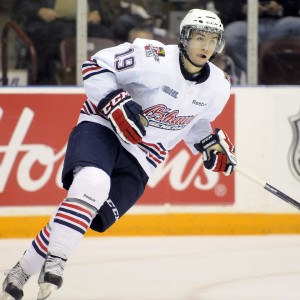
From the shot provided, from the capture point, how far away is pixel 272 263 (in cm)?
550

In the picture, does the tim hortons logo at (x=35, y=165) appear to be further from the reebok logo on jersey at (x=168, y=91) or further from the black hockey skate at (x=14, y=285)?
the reebok logo on jersey at (x=168, y=91)

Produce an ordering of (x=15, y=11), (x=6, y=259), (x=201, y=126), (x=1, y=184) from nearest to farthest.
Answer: (x=201, y=126)
(x=6, y=259)
(x=1, y=184)
(x=15, y=11)

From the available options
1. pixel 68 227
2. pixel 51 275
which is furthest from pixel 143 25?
pixel 51 275

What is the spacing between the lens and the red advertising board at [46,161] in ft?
20.7

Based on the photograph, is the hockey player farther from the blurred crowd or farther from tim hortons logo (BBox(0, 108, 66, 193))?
the blurred crowd

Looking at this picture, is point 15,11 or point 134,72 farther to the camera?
point 15,11

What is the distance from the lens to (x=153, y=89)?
4148 mm

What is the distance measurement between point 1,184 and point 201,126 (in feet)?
6.89

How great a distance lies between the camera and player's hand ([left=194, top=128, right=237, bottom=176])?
174 inches

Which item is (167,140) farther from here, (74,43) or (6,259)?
(74,43)

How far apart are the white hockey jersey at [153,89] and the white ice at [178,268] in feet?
2.19

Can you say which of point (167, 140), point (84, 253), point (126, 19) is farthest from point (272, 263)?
point (126, 19)

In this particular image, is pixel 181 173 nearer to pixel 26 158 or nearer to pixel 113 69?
pixel 26 158

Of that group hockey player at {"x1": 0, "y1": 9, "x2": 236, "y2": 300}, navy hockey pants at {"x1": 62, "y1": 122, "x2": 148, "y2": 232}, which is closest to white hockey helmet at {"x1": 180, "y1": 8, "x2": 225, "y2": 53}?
hockey player at {"x1": 0, "y1": 9, "x2": 236, "y2": 300}
